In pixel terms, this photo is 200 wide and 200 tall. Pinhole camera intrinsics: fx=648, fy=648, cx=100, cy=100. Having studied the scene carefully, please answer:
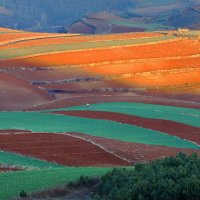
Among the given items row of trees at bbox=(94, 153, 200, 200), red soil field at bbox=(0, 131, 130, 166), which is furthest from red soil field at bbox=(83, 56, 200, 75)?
row of trees at bbox=(94, 153, 200, 200)

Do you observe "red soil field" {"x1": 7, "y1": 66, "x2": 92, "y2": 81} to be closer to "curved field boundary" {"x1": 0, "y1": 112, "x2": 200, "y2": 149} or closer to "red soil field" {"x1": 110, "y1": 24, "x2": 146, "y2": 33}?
"curved field boundary" {"x1": 0, "y1": 112, "x2": 200, "y2": 149}

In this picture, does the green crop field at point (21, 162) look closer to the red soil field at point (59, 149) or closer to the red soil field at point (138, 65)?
the red soil field at point (59, 149)

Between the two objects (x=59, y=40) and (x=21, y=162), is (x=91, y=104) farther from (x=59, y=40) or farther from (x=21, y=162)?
(x=59, y=40)

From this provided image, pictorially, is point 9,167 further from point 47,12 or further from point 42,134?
point 47,12

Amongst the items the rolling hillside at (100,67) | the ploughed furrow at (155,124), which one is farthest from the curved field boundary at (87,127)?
the rolling hillside at (100,67)

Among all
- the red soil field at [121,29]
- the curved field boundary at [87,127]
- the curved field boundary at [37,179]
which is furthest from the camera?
the red soil field at [121,29]
